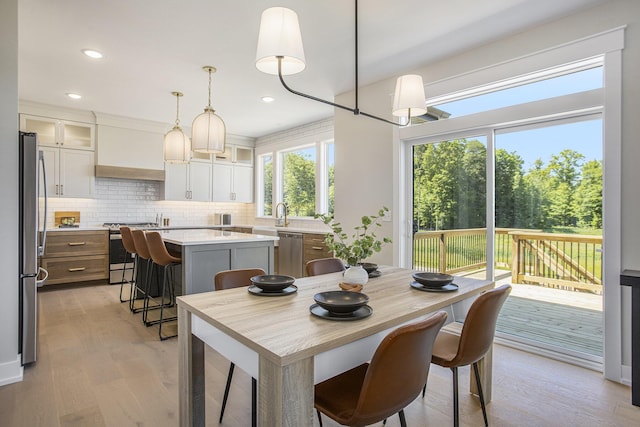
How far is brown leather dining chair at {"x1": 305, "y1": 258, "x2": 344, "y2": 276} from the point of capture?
100 inches

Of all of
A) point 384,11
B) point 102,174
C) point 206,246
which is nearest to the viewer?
point 384,11

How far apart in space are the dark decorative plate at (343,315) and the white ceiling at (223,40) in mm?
2186

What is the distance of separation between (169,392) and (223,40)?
9.26ft

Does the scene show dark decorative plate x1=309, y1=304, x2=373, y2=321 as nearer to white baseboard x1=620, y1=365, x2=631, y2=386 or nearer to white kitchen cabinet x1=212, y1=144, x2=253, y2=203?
white baseboard x1=620, y1=365, x2=631, y2=386

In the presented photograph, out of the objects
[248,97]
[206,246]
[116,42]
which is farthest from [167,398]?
[248,97]

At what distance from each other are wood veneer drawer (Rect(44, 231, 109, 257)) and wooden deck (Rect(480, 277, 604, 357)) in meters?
5.41

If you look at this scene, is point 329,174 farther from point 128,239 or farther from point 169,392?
point 169,392

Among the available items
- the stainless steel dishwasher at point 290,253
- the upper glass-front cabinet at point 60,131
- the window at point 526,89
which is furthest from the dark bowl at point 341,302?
the upper glass-front cabinet at point 60,131

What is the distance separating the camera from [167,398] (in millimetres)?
2164

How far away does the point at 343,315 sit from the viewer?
140 cm

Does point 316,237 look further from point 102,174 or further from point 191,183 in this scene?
point 102,174

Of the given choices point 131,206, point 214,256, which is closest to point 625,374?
point 214,256

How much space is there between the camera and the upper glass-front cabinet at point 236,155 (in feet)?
22.7

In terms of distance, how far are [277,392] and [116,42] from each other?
133 inches
